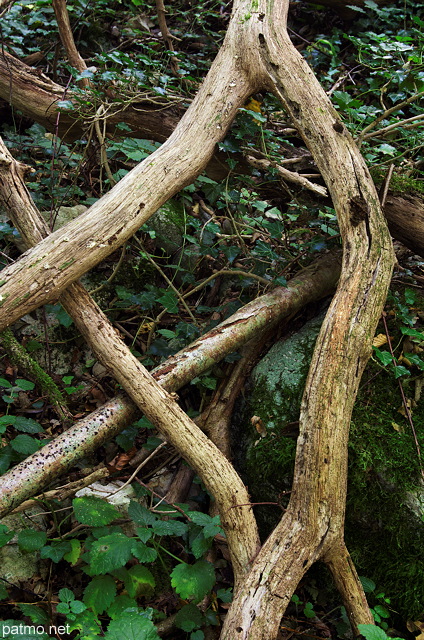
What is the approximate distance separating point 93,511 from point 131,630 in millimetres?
579

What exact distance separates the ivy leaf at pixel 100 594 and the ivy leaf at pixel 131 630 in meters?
0.29

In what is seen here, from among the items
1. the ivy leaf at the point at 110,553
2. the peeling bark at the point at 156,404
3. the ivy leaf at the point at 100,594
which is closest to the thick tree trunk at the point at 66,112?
the peeling bark at the point at 156,404

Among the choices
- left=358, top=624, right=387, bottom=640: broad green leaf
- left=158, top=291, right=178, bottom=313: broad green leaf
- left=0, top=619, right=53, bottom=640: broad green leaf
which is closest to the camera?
left=358, top=624, right=387, bottom=640: broad green leaf

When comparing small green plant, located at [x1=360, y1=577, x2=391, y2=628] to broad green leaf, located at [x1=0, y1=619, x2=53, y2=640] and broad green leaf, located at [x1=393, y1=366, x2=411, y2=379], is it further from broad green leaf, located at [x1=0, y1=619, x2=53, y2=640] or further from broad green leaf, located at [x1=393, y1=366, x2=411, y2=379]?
broad green leaf, located at [x1=0, y1=619, x2=53, y2=640]

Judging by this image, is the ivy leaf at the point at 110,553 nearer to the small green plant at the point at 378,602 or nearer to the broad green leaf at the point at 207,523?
the broad green leaf at the point at 207,523

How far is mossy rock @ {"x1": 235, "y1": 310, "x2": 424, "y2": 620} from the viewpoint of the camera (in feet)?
7.40

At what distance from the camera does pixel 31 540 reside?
7.10 ft

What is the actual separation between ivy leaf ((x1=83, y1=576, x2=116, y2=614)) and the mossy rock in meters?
0.84

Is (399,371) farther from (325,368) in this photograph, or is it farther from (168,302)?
(168,302)

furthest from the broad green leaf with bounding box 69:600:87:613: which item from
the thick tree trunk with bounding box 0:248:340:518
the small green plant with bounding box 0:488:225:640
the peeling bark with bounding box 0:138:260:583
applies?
the peeling bark with bounding box 0:138:260:583

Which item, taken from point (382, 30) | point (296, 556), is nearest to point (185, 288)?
point (296, 556)

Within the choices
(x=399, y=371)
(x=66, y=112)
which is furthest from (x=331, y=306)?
(x=66, y=112)

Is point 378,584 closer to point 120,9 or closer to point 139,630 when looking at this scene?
point 139,630

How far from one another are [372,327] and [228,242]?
5.38 ft
